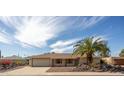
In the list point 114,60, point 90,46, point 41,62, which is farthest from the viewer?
point 41,62

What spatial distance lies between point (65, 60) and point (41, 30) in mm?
12641

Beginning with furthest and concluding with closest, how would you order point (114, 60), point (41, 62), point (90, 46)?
point (41, 62)
point (114, 60)
point (90, 46)

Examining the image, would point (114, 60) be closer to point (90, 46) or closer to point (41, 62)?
point (90, 46)

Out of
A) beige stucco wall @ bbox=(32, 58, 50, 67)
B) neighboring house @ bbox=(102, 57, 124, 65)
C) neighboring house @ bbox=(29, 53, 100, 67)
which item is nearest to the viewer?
neighboring house @ bbox=(102, 57, 124, 65)

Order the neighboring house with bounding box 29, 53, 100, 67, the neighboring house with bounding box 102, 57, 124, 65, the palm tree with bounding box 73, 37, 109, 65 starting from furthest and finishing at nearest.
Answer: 1. the neighboring house with bounding box 29, 53, 100, 67
2. the neighboring house with bounding box 102, 57, 124, 65
3. the palm tree with bounding box 73, 37, 109, 65

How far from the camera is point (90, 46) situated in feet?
84.2

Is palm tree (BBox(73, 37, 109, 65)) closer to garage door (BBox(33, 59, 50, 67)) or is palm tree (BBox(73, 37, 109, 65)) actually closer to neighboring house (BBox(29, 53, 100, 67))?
neighboring house (BBox(29, 53, 100, 67))

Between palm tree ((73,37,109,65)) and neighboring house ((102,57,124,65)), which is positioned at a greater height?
palm tree ((73,37,109,65))

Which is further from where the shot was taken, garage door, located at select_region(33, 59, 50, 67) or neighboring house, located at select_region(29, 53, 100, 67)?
garage door, located at select_region(33, 59, 50, 67)

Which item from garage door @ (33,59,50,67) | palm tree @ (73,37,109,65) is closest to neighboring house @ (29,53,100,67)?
garage door @ (33,59,50,67)

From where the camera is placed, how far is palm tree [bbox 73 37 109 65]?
24.5 metres

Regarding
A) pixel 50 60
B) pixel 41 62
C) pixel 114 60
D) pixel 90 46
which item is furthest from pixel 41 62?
pixel 114 60
